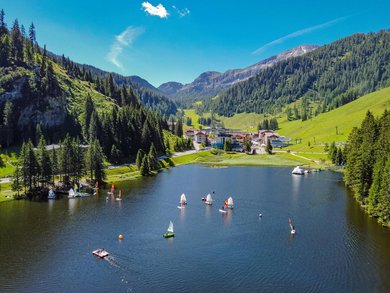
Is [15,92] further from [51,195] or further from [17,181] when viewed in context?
[51,195]

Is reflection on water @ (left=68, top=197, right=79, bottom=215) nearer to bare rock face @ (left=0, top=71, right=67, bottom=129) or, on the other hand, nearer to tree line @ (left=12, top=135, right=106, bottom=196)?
tree line @ (left=12, top=135, right=106, bottom=196)

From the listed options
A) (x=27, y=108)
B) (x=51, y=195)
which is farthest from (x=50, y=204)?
(x=27, y=108)

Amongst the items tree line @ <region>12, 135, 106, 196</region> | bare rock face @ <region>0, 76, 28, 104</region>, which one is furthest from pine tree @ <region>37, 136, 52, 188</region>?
bare rock face @ <region>0, 76, 28, 104</region>

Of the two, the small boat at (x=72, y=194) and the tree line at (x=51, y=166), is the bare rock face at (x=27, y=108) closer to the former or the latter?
the tree line at (x=51, y=166)

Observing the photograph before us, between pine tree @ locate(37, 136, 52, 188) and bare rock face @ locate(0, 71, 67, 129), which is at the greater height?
bare rock face @ locate(0, 71, 67, 129)

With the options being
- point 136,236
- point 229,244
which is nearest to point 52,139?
point 136,236
